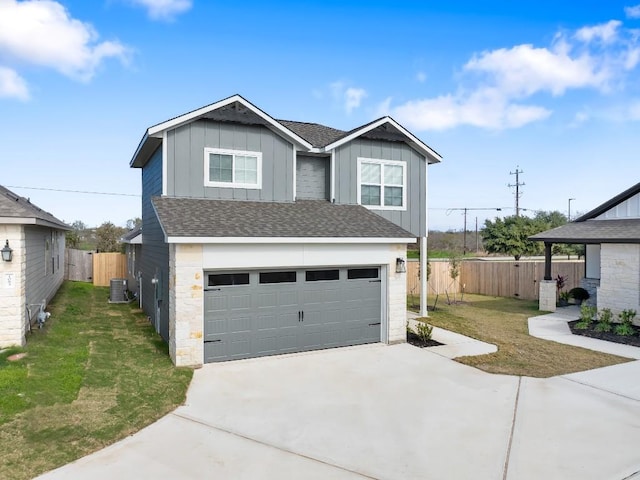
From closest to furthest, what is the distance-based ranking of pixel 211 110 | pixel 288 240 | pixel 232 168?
1. pixel 288 240
2. pixel 211 110
3. pixel 232 168

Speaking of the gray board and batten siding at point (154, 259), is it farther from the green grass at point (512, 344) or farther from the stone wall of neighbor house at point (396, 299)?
the green grass at point (512, 344)

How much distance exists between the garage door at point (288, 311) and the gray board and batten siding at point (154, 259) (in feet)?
5.99

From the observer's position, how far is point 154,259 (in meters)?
12.5

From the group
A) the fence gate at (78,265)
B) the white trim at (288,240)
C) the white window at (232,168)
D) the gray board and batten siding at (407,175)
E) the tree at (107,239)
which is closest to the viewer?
the white trim at (288,240)

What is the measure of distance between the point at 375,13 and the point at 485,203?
4963 centimetres

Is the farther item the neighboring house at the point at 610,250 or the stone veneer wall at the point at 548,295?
the stone veneer wall at the point at 548,295

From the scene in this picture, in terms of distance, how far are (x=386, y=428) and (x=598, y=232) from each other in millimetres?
13483

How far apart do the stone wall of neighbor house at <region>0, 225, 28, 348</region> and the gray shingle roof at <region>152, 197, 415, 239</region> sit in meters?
2.98

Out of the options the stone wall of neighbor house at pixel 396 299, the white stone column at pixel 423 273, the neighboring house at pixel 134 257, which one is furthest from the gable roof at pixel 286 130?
the stone wall of neighbor house at pixel 396 299

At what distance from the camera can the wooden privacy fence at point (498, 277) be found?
19.9 metres

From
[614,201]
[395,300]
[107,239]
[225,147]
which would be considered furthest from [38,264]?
[614,201]

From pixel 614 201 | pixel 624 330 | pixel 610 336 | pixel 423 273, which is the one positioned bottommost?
pixel 610 336

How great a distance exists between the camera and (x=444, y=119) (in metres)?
24.3

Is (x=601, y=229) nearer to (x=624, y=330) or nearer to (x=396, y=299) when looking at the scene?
(x=624, y=330)
